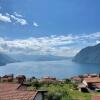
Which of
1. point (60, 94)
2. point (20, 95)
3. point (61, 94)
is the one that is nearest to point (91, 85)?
point (61, 94)

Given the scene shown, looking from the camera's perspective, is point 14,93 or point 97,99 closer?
point 14,93

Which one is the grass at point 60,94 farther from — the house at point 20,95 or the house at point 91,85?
the house at point 91,85

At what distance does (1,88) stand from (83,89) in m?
58.4

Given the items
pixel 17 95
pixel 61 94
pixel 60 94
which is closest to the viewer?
pixel 17 95

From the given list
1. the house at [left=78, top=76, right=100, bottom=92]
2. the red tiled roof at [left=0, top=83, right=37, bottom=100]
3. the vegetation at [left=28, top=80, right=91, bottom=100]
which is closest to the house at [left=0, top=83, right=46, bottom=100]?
the red tiled roof at [left=0, top=83, right=37, bottom=100]

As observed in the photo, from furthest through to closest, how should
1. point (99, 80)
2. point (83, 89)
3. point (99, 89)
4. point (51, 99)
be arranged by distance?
1. point (99, 80)
2. point (99, 89)
3. point (83, 89)
4. point (51, 99)

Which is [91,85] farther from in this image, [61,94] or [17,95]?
[17,95]

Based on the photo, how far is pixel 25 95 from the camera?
541 inches

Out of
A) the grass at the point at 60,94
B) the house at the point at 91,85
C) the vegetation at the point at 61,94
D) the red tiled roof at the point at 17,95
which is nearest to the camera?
the red tiled roof at the point at 17,95

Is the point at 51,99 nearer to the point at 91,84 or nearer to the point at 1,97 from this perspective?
the point at 1,97

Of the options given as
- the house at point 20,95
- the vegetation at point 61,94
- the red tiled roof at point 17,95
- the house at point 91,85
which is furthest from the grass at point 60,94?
the house at point 91,85

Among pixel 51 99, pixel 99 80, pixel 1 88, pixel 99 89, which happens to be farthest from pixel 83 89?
pixel 1 88

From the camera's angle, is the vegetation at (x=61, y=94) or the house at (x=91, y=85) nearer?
the vegetation at (x=61, y=94)

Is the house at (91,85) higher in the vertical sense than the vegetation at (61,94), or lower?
higher
